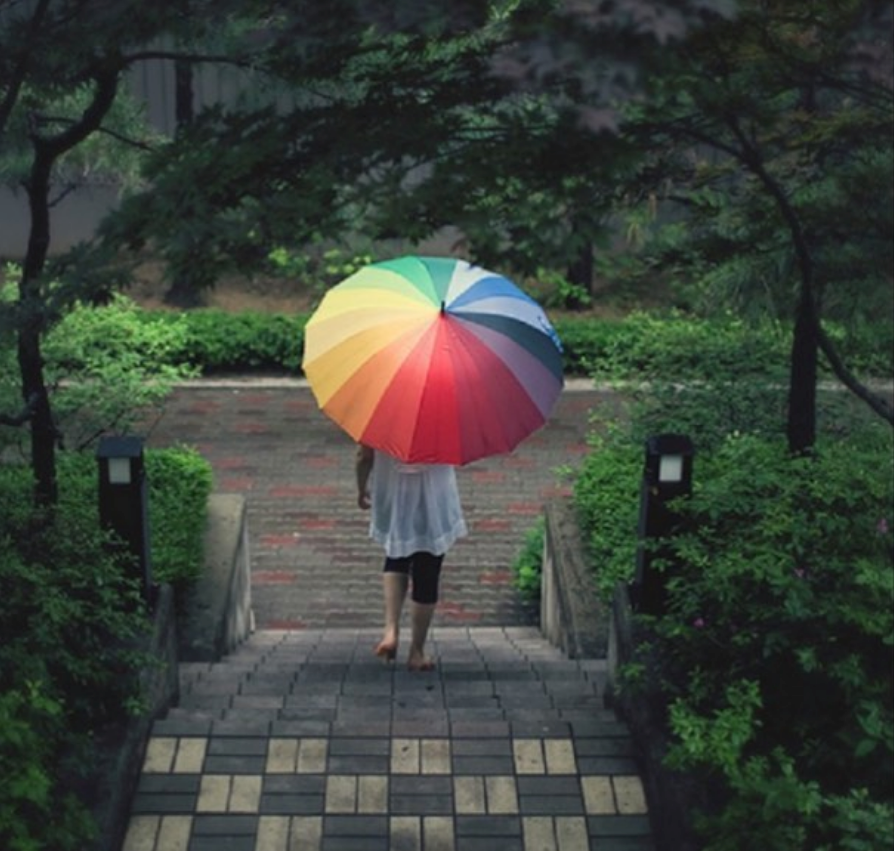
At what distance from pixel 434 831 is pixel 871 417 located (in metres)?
5.61

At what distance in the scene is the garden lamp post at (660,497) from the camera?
711 cm

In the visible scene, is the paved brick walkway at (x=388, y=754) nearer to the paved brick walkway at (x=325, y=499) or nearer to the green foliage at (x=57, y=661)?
the green foliage at (x=57, y=661)

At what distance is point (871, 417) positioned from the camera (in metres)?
10.5

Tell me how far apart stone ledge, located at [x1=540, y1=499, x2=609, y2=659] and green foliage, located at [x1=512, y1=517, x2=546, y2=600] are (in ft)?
0.94

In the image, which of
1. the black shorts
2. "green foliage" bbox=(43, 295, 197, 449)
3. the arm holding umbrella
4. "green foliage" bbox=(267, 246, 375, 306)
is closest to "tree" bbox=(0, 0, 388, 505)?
the arm holding umbrella

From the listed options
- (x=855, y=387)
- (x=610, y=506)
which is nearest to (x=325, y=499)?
(x=610, y=506)

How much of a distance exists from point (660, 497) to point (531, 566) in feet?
13.5

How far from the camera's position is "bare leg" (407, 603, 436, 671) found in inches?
309

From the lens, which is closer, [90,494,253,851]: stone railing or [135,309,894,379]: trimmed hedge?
[90,494,253,851]: stone railing

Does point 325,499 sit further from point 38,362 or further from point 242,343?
point 38,362

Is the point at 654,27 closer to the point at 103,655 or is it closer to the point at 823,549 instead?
the point at 823,549

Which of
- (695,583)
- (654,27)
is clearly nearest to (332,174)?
(654,27)

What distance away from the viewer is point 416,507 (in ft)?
25.1

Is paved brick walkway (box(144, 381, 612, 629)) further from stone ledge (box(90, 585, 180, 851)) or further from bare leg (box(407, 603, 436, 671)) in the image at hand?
stone ledge (box(90, 585, 180, 851))
